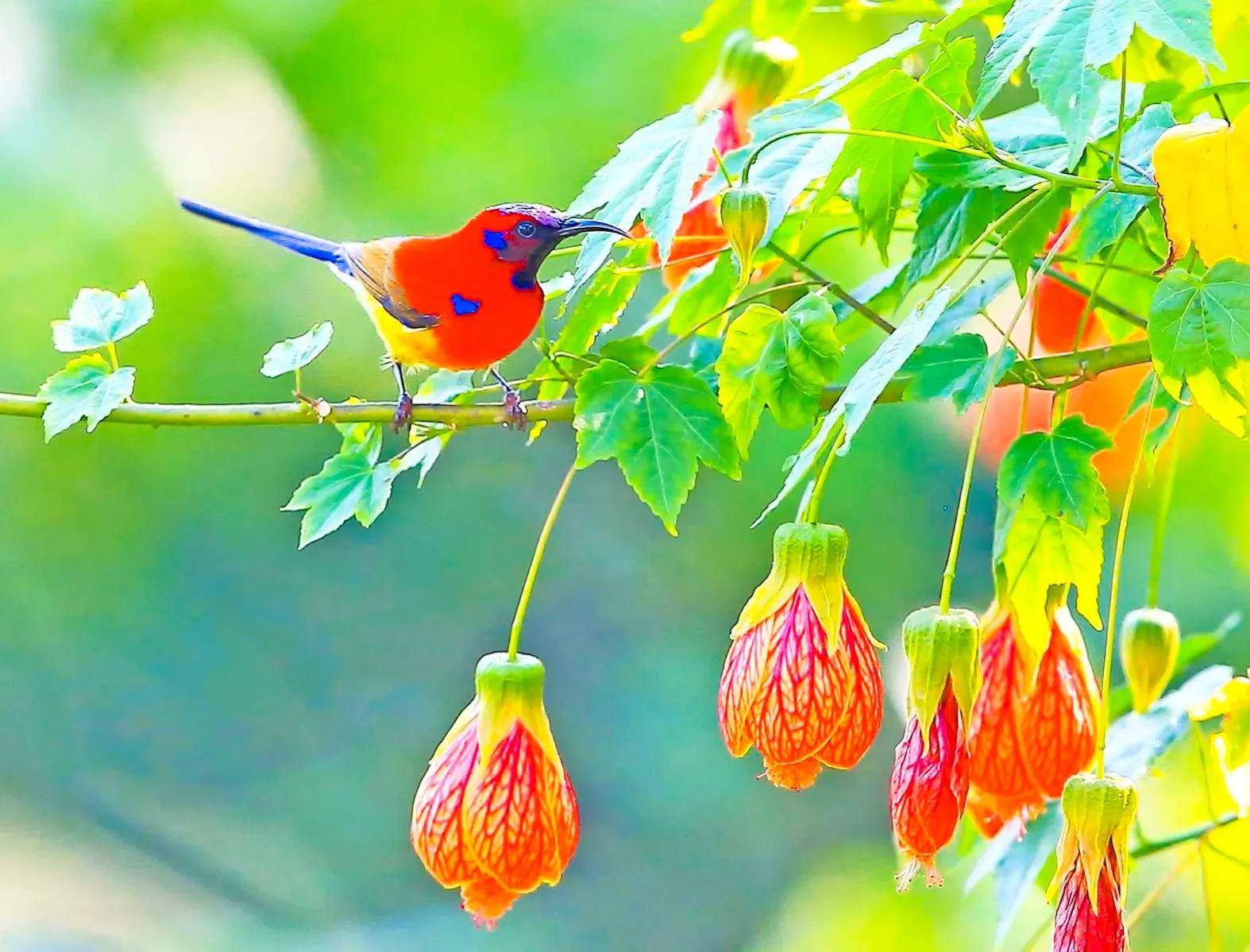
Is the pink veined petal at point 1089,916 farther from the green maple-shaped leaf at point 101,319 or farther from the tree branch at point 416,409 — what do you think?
the green maple-shaped leaf at point 101,319

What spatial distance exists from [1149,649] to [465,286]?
0.37 m

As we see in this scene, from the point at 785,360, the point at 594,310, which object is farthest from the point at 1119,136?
the point at 594,310

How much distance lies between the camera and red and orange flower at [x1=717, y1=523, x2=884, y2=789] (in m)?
0.56

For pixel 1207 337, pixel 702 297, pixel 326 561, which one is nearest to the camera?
pixel 1207 337

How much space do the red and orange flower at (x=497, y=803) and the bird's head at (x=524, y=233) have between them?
21cm

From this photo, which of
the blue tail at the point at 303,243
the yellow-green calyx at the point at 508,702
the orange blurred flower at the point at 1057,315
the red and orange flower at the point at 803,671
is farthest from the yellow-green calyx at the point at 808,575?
the blue tail at the point at 303,243

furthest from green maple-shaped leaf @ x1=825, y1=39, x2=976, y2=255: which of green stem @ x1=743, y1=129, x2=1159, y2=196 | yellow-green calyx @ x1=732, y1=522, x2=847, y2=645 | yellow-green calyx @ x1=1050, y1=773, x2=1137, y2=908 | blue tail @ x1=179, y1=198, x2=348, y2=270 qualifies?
blue tail @ x1=179, y1=198, x2=348, y2=270

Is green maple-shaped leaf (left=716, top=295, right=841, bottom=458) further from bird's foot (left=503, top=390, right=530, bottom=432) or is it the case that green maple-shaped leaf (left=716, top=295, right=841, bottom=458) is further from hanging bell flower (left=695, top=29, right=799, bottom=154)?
hanging bell flower (left=695, top=29, right=799, bottom=154)

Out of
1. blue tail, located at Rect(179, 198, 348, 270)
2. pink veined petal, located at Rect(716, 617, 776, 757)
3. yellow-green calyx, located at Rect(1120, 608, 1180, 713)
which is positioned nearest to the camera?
pink veined petal, located at Rect(716, 617, 776, 757)

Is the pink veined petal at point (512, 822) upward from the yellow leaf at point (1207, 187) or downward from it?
downward

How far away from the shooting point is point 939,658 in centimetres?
57

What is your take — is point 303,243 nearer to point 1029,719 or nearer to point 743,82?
point 743,82

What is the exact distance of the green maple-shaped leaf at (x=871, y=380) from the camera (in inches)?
18.5

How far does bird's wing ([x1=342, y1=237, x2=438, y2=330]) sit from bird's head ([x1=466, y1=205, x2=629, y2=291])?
0.05 meters
